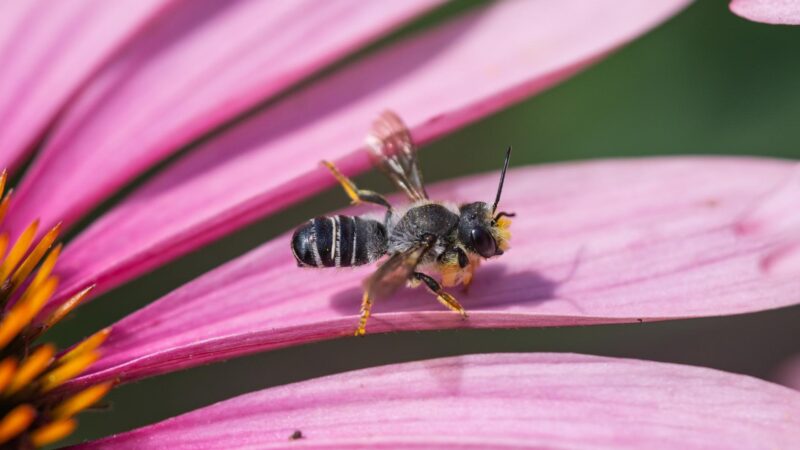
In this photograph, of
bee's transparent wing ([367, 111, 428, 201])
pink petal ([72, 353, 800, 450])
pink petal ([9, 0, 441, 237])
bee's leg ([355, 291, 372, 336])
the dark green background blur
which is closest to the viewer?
pink petal ([72, 353, 800, 450])

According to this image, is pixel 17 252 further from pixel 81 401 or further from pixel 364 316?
pixel 364 316

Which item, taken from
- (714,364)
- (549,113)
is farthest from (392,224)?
(714,364)

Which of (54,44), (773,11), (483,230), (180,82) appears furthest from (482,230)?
(54,44)

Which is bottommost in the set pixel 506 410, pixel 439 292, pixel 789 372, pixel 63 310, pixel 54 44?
pixel 789 372

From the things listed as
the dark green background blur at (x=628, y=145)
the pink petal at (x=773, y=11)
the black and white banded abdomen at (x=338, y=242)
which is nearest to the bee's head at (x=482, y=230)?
the black and white banded abdomen at (x=338, y=242)

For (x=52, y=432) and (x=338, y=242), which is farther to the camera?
(x=338, y=242)

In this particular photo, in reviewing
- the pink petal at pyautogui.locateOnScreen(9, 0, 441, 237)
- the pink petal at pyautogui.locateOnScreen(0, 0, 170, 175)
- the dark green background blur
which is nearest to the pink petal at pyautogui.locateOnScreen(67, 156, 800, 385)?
the dark green background blur

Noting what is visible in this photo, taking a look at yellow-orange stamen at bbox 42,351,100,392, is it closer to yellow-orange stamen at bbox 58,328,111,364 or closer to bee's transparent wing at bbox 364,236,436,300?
yellow-orange stamen at bbox 58,328,111,364
